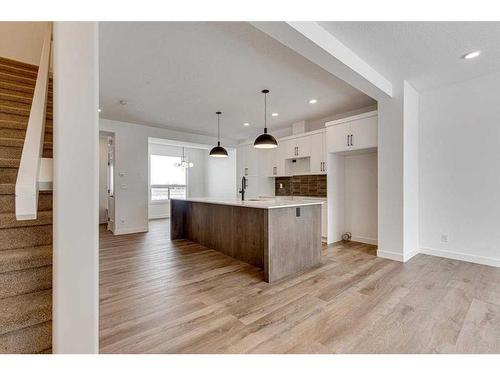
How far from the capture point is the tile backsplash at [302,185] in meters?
5.03

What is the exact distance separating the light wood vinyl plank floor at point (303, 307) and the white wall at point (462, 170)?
366 mm

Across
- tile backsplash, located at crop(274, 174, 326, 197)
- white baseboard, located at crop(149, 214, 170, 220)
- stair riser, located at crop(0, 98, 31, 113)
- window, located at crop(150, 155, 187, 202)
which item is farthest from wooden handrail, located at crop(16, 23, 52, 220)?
white baseboard, located at crop(149, 214, 170, 220)

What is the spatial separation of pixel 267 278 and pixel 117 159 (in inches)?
183

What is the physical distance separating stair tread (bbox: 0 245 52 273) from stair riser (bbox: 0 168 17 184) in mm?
728

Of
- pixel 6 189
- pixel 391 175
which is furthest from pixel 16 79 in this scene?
pixel 391 175

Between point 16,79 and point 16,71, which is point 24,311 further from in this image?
point 16,71

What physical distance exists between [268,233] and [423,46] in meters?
2.64

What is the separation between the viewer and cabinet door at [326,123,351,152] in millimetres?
4367

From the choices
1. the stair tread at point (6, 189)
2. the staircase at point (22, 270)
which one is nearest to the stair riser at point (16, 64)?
the staircase at point (22, 270)

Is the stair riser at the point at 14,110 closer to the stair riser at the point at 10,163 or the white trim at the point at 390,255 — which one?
the stair riser at the point at 10,163

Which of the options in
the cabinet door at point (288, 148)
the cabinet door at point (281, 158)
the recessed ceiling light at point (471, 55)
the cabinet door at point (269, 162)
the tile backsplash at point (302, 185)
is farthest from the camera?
the cabinet door at point (269, 162)

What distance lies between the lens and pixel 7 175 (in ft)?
6.03

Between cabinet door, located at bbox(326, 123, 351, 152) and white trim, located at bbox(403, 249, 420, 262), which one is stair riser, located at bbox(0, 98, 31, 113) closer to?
cabinet door, located at bbox(326, 123, 351, 152)
